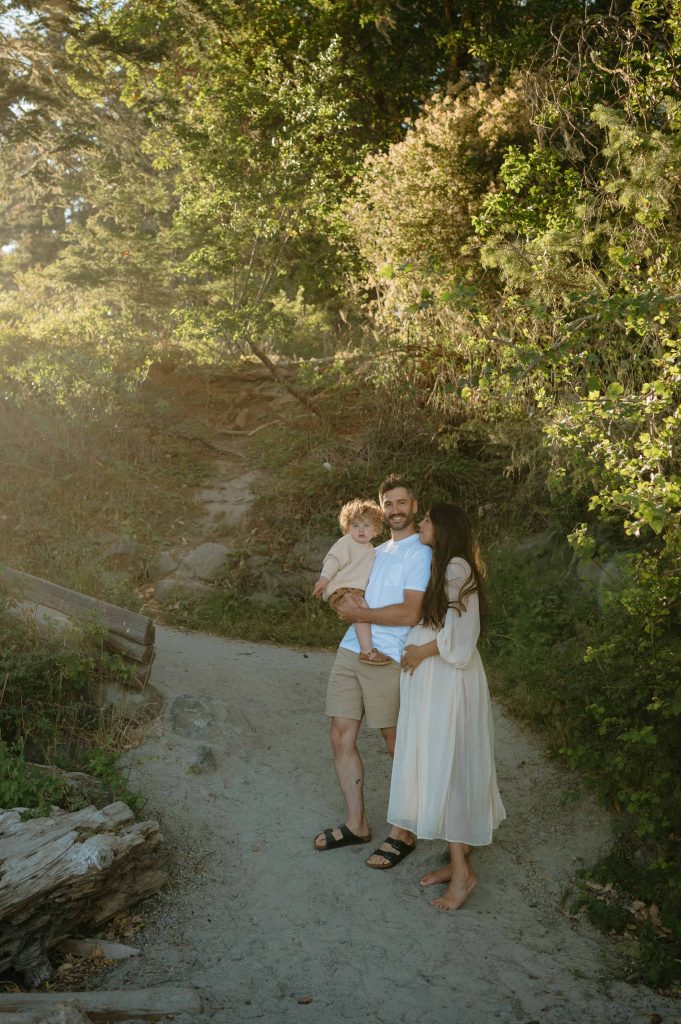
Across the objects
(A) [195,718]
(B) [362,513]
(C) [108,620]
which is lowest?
(A) [195,718]

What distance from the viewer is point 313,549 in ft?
38.3

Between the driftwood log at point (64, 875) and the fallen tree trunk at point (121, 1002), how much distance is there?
0.45 m

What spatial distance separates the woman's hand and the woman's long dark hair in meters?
0.14

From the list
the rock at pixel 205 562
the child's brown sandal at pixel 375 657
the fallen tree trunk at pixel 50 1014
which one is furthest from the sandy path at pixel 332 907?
the rock at pixel 205 562

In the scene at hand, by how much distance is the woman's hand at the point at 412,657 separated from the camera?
16.8ft

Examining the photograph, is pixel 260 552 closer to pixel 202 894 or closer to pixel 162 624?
pixel 162 624

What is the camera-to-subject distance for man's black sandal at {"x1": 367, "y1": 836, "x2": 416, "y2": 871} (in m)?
5.46

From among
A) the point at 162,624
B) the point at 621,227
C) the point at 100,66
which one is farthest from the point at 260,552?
the point at 100,66

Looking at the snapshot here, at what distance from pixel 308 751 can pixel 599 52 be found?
343 inches

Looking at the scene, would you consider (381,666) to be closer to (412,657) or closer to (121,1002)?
(412,657)

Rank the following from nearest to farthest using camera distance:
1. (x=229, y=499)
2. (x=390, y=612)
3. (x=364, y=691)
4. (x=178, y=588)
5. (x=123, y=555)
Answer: (x=390, y=612) < (x=364, y=691) < (x=178, y=588) < (x=123, y=555) < (x=229, y=499)

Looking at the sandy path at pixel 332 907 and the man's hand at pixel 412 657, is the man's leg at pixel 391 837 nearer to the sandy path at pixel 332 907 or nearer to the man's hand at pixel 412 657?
the sandy path at pixel 332 907

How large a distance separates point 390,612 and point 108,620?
2.74 metres

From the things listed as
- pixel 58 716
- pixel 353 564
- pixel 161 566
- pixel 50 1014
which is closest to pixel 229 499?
pixel 161 566
